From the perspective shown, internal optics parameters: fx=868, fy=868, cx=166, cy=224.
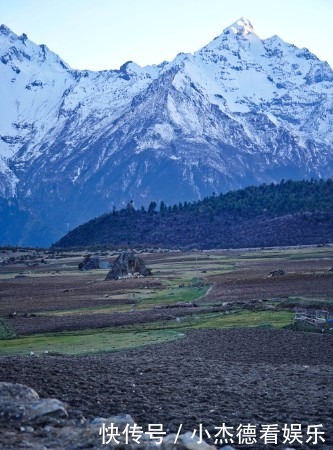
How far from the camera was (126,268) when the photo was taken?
133750mm

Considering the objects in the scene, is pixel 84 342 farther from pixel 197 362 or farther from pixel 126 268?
pixel 126 268

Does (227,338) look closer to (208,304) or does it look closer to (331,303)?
(331,303)

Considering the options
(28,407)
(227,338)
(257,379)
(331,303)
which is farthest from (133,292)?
(28,407)

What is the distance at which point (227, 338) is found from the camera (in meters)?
51.2

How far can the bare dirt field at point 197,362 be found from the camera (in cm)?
2792

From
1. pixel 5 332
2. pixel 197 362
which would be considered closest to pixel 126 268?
pixel 5 332

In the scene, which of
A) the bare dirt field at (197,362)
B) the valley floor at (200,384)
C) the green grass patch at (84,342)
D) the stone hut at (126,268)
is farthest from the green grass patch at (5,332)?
the stone hut at (126,268)

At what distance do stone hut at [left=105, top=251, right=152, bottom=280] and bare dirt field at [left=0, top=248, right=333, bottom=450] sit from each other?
114ft

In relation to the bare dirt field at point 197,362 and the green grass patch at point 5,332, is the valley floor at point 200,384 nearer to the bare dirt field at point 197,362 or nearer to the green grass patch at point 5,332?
the bare dirt field at point 197,362

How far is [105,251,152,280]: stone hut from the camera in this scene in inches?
5256

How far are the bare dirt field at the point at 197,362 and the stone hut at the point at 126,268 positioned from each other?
3460 cm

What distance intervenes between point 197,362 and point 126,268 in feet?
308

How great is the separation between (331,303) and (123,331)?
17008 mm

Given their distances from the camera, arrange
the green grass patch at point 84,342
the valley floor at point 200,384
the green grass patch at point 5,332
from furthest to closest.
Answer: the green grass patch at point 5,332, the green grass patch at point 84,342, the valley floor at point 200,384
